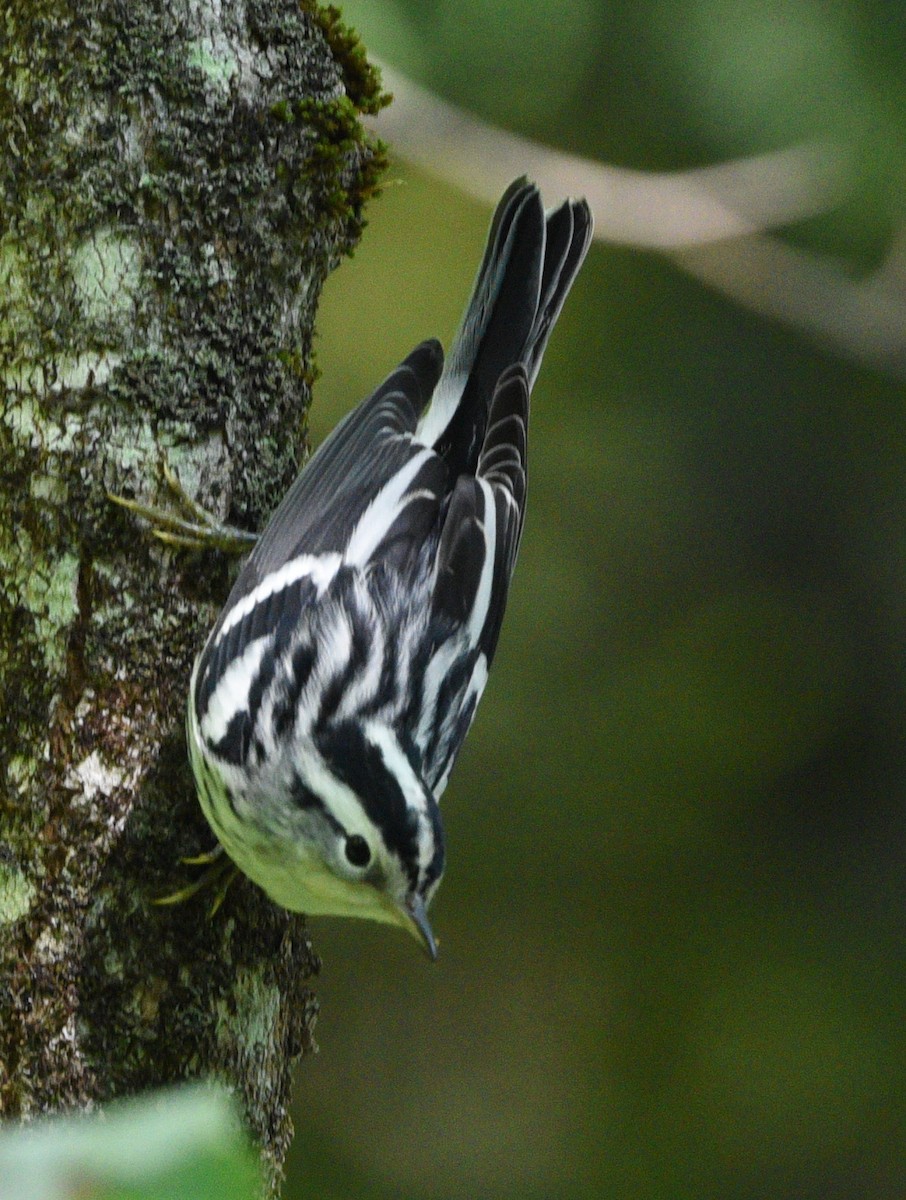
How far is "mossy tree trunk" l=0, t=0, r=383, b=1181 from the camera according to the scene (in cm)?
219

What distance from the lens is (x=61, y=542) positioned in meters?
2.27

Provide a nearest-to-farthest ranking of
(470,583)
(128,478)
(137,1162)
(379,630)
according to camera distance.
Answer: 1. (137,1162)
2. (128,478)
3. (379,630)
4. (470,583)

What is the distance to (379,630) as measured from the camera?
7.98ft

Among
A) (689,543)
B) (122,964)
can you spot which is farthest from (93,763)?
(689,543)

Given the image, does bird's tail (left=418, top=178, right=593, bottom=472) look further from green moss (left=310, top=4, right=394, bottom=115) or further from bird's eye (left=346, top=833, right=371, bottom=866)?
bird's eye (left=346, top=833, right=371, bottom=866)

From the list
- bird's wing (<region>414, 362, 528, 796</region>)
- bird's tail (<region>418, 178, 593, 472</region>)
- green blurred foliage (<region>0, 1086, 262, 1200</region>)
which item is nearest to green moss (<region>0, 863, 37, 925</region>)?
bird's wing (<region>414, 362, 528, 796</region>)

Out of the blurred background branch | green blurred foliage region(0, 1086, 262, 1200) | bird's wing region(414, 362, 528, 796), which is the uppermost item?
the blurred background branch

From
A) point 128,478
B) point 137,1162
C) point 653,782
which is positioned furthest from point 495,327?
point 653,782

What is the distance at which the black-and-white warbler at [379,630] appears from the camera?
2.20m

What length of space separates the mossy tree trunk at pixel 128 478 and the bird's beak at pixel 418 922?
0.92ft

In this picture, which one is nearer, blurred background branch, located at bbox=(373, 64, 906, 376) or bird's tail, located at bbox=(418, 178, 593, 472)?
bird's tail, located at bbox=(418, 178, 593, 472)

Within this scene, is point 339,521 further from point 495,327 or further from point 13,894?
point 13,894

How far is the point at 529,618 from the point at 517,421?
2924 millimetres

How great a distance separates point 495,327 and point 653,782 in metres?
3.16
